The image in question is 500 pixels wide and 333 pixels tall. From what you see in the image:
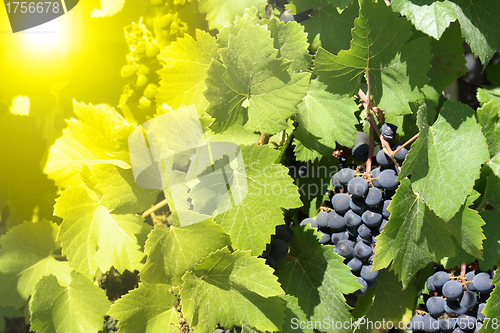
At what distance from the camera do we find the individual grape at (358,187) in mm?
654

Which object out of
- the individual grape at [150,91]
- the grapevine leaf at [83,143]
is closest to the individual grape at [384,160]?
the grapevine leaf at [83,143]

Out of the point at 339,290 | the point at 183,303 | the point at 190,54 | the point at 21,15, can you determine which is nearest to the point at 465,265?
the point at 339,290

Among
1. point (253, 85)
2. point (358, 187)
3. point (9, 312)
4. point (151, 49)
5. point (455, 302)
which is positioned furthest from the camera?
point (151, 49)

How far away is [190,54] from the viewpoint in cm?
66

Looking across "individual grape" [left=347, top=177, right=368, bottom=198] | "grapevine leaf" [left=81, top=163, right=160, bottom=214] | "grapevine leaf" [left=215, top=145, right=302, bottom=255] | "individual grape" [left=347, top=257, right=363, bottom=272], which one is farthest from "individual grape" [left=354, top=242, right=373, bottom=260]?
"grapevine leaf" [left=81, top=163, right=160, bottom=214]

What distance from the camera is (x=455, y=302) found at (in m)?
0.75

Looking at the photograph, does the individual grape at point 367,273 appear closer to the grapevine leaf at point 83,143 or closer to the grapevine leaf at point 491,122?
the grapevine leaf at point 491,122

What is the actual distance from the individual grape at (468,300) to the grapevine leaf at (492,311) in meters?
0.06

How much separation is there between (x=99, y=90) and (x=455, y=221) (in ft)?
3.49

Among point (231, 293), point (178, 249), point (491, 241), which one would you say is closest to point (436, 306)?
point (491, 241)

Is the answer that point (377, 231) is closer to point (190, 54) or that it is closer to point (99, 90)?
point (190, 54)

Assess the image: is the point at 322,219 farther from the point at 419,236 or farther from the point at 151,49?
the point at 151,49

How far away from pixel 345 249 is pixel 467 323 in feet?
1.11

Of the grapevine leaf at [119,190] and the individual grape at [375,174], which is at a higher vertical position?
the grapevine leaf at [119,190]
